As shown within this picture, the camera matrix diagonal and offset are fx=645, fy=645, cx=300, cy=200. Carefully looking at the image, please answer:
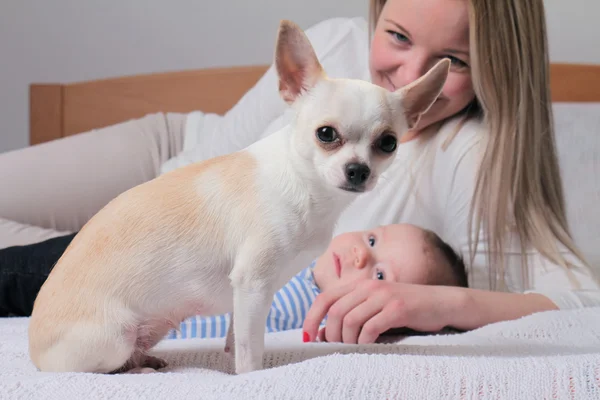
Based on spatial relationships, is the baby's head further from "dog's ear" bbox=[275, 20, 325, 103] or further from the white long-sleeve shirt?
"dog's ear" bbox=[275, 20, 325, 103]

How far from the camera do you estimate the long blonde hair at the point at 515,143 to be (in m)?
1.38

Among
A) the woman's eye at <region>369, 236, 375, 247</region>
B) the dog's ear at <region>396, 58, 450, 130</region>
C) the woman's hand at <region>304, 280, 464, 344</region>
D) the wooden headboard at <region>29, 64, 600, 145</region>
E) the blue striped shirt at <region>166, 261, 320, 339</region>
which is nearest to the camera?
the dog's ear at <region>396, 58, 450, 130</region>

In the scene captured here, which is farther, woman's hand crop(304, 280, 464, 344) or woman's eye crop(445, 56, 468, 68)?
woman's eye crop(445, 56, 468, 68)

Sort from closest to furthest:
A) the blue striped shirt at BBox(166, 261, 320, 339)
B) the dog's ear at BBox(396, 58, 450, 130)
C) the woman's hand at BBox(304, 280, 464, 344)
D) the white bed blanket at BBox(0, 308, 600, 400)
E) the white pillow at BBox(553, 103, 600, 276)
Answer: the white bed blanket at BBox(0, 308, 600, 400), the dog's ear at BBox(396, 58, 450, 130), the woman's hand at BBox(304, 280, 464, 344), the blue striped shirt at BBox(166, 261, 320, 339), the white pillow at BBox(553, 103, 600, 276)

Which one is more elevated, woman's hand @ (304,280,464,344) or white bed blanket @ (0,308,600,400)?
white bed blanket @ (0,308,600,400)

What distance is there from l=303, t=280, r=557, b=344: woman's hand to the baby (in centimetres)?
16

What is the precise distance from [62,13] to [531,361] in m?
2.66

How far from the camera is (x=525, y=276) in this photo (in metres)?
1.42

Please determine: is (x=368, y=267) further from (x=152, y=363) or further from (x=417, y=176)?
(x=152, y=363)

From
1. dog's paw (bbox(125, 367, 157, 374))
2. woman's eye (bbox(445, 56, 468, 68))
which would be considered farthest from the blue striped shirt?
woman's eye (bbox(445, 56, 468, 68))

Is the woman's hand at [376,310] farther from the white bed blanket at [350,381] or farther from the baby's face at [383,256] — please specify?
the white bed blanket at [350,381]

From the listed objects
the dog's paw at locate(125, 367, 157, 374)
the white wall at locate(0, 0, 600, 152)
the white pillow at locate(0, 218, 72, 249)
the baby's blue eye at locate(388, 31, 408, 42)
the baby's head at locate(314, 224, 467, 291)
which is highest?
the baby's blue eye at locate(388, 31, 408, 42)

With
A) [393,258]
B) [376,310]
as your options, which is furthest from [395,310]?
[393,258]

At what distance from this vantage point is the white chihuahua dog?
2.46 ft
